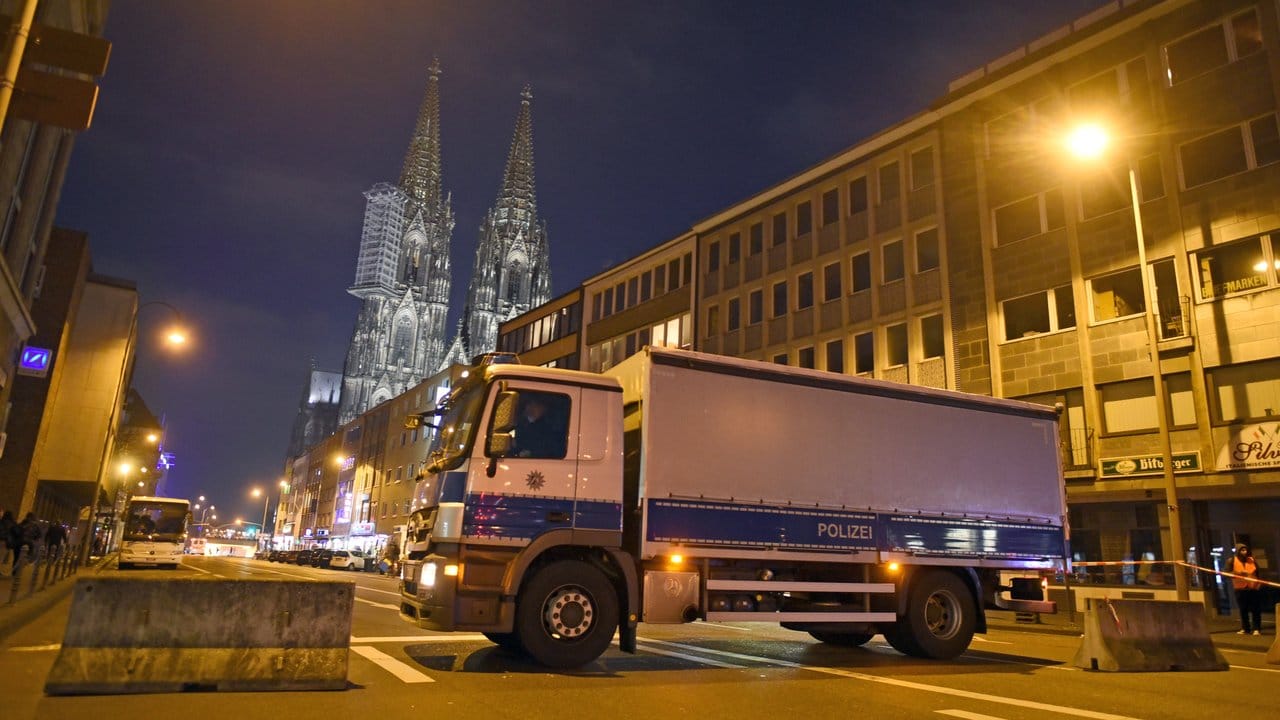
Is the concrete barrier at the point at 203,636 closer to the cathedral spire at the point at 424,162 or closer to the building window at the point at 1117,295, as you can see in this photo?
the building window at the point at 1117,295

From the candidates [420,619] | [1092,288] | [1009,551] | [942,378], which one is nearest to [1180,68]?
[1092,288]

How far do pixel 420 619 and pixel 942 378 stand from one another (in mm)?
24092

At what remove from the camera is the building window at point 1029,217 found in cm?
2662

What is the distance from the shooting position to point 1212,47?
76.6ft

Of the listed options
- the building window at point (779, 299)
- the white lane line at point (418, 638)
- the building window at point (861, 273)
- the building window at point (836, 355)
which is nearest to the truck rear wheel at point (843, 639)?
the white lane line at point (418, 638)

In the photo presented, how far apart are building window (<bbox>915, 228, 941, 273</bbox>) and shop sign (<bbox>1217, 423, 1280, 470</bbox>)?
11.0 m

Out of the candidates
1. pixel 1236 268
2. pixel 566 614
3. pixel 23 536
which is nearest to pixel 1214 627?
pixel 1236 268

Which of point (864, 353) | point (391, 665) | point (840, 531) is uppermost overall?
point (864, 353)

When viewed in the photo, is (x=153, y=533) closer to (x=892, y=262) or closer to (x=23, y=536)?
(x=23, y=536)

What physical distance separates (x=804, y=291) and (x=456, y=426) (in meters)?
27.0

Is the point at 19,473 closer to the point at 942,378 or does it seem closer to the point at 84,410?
the point at 84,410

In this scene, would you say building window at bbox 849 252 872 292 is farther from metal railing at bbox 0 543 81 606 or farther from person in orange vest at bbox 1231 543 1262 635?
metal railing at bbox 0 543 81 606

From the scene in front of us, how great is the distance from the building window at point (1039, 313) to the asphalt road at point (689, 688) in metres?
15.5

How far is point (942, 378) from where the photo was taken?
2894 centimetres
